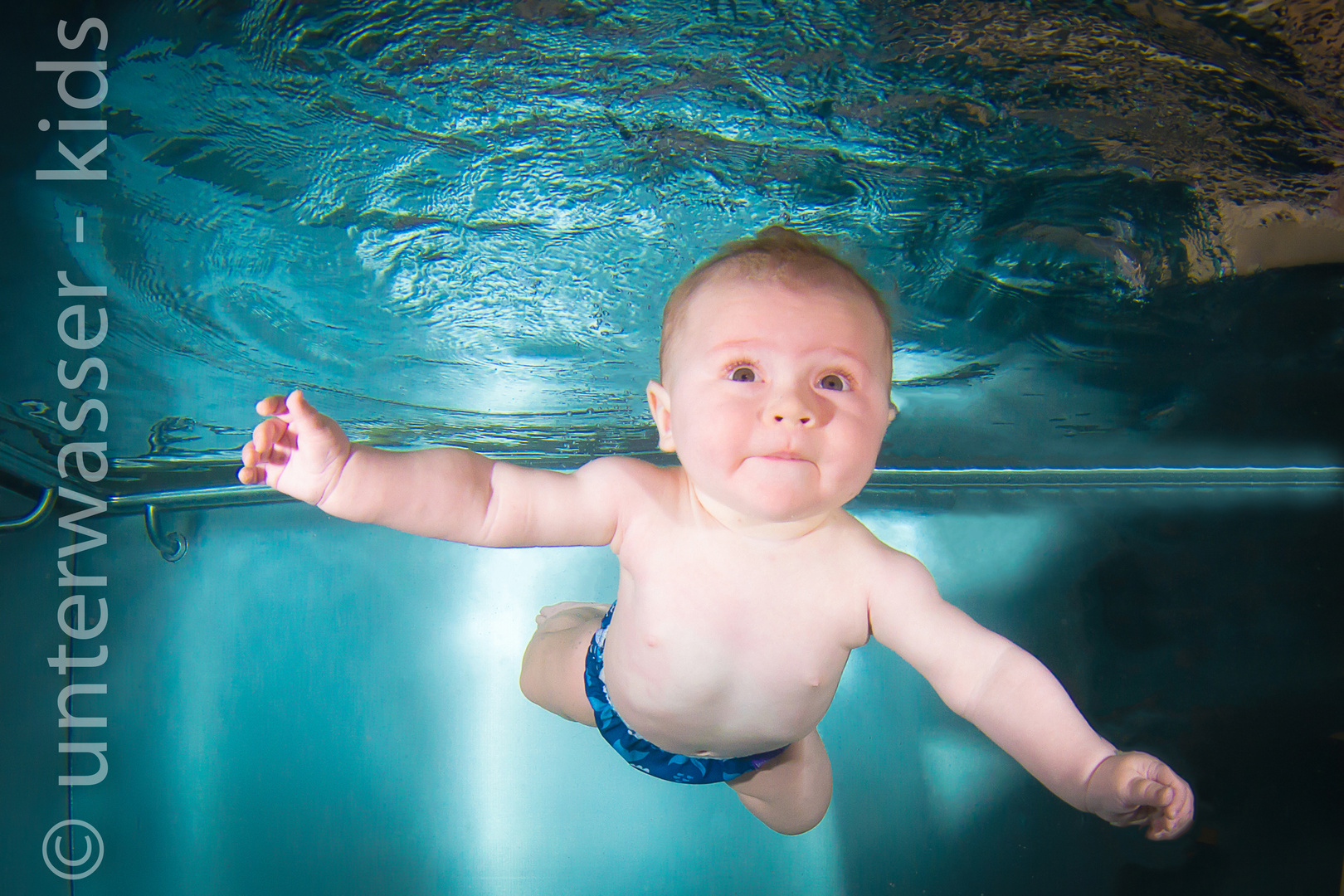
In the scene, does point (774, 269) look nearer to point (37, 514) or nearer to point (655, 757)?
point (655, 757)

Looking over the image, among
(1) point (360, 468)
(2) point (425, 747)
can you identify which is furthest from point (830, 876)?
(1) point (360, 468)

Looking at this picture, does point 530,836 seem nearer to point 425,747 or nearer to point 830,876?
point 425,747

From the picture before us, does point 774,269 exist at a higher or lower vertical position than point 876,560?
higher

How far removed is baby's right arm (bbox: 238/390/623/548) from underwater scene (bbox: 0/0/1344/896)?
0.03 meters

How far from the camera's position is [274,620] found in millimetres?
6059

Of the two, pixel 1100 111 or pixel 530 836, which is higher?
pixel 1100 111

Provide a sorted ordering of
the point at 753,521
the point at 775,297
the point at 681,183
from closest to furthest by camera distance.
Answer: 1. the point at 775,297
2. the point at 753,521
3. the point at 681,183

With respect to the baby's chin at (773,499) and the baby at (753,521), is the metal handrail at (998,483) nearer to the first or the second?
the baby at (753,521)

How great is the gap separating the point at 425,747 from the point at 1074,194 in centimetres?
638

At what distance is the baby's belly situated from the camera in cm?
196

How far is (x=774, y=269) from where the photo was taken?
1.78 meters

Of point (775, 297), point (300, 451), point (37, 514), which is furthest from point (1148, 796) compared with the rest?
point (37, 514)

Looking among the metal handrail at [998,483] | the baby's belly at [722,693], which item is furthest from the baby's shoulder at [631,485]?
the metal handrail at [998,483]

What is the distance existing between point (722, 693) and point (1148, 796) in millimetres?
1057
